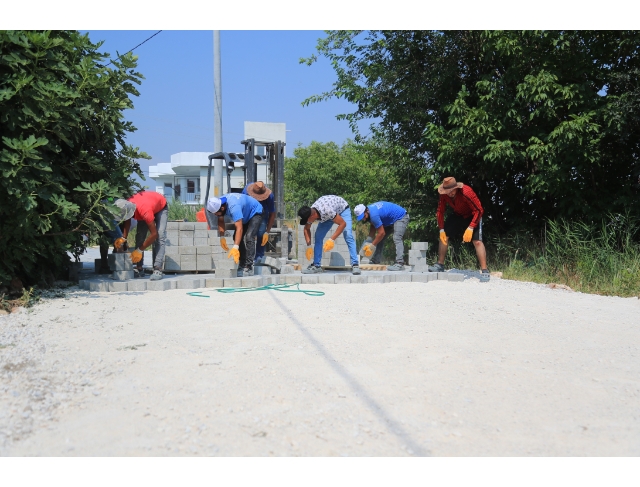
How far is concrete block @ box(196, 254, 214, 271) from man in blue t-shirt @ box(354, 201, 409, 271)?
2.99 m

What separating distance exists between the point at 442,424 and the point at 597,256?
822cm

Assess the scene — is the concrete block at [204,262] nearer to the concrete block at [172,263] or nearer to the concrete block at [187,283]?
the concrete block at [172,263]

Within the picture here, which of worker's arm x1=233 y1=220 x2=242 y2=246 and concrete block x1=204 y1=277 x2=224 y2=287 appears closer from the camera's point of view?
concrete block x1=204 y1=277 x2=224 y2=287

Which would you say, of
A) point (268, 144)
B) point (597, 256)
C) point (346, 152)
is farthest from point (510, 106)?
point (346, 152)

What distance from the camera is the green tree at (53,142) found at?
700cm

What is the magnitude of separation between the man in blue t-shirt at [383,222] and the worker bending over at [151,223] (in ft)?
12.2

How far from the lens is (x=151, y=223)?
9.55 m

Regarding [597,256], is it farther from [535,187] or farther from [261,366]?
[261,366]

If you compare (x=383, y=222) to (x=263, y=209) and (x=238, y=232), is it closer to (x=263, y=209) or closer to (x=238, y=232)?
(x=263, y=209)

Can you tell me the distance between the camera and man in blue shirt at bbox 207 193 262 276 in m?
9.61

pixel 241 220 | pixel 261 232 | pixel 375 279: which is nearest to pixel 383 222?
pixel 375 279

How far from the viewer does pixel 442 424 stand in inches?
132

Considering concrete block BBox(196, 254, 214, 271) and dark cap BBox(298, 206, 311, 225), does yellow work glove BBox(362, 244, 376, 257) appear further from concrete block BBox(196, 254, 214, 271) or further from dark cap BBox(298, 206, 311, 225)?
concrete block BBox(196, 254, 214, 271)

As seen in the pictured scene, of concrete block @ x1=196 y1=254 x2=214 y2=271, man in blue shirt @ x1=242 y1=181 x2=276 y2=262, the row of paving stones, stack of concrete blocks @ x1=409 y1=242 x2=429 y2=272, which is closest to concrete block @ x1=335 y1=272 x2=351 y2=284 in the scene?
the row of paving stones
